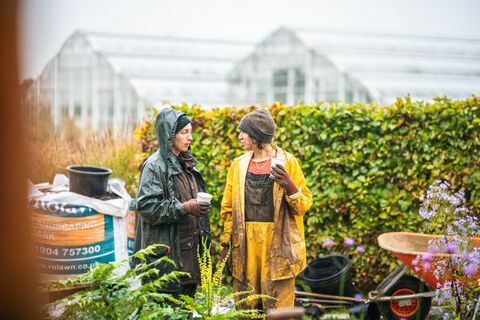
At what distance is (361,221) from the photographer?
653 centimetres

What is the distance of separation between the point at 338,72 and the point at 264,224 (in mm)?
16727

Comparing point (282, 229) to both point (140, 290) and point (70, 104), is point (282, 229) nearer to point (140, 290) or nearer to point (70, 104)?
point (140, 290)

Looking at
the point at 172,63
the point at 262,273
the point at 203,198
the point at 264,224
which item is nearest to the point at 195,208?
the point at 203,198

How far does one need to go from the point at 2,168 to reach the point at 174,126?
10.7ft

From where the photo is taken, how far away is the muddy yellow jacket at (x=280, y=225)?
444cm

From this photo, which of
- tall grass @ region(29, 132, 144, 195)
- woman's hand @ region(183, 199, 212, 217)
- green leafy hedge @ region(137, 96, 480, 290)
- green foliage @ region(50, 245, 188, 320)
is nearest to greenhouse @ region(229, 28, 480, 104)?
tall grass @ region(29, 132, 144, 195)

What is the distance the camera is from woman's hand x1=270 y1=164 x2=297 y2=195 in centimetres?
Result: 423

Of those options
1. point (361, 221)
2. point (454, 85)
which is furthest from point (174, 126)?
point (454, 85)

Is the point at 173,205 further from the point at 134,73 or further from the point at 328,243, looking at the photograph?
the point at 134,73

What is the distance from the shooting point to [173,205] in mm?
4219

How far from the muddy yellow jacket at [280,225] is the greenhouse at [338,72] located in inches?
595

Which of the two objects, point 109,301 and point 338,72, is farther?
point 338,72

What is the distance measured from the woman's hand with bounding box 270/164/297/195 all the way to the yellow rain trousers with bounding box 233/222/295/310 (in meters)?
0.36

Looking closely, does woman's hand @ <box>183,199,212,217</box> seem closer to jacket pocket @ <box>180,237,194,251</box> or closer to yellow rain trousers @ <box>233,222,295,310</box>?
jacket pocket @ <box>180,237,194,251</box>
